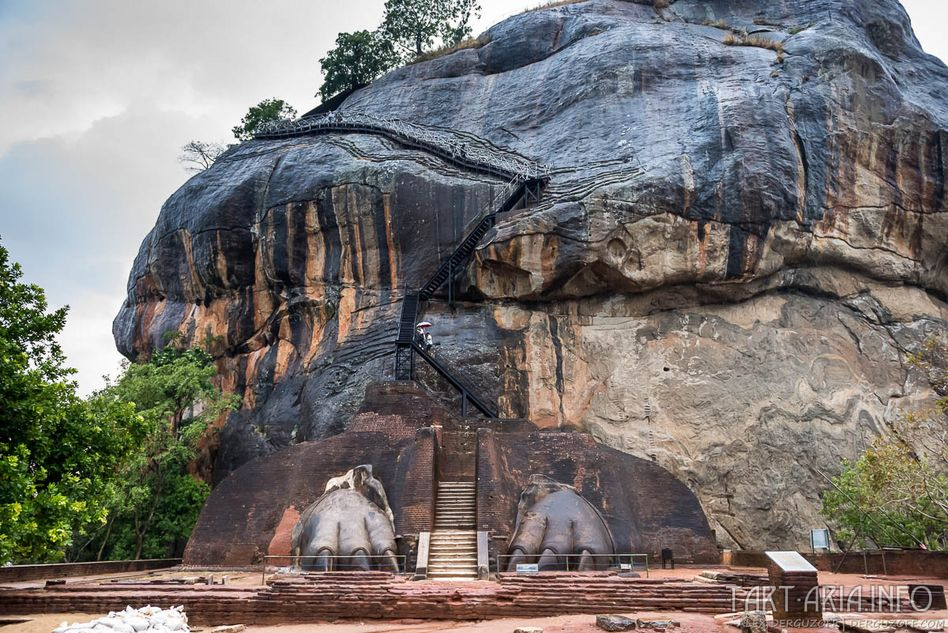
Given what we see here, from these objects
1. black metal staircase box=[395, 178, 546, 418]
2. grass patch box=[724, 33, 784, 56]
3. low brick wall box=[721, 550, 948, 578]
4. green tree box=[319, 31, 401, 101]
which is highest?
green tree box=[319, 31, 401, 101]

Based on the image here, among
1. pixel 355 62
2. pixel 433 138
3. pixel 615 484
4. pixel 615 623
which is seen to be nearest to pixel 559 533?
pixel 615 484

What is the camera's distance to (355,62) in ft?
139

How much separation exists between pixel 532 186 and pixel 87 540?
725 inches

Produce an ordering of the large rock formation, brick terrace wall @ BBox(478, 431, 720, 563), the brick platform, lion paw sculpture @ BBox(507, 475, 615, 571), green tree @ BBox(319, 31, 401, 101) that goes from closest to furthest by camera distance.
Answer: the brick platform < lion paw sculpture @ BBox(507, 475, 615, 571) < brick terrace wall @ BBox(478, 431, 720, 563) < the large rock formation < green tree @ BBox(319, 31, 401, 101)

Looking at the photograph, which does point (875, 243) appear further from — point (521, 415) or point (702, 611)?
point (702, 611)

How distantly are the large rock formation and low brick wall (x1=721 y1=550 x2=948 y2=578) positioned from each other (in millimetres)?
4593

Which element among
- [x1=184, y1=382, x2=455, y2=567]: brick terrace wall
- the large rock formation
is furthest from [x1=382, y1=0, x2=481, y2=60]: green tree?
[x1=184, y1=382, x2=455, y2=567]: brick terrace wall

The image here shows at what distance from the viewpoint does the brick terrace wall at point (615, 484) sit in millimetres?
18062

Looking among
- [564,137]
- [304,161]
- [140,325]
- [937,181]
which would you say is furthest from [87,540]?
[937,181]

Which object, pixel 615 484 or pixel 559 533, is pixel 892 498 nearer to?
pixel 615 484

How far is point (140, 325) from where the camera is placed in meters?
32.2

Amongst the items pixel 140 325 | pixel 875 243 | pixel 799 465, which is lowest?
pixel 799 465

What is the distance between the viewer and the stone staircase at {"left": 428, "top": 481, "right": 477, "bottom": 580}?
15320mm

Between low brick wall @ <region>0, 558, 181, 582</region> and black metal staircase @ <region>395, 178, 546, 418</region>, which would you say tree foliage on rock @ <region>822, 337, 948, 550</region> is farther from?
low brick wall @ <region>0, 558, 181, 582</region>
